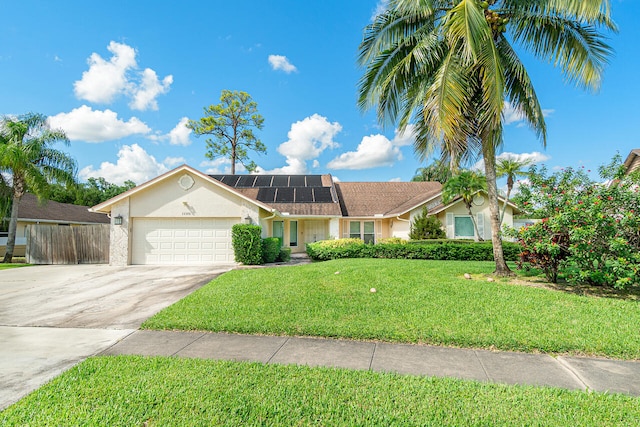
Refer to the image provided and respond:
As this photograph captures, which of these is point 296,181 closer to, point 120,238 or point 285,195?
point 285,195

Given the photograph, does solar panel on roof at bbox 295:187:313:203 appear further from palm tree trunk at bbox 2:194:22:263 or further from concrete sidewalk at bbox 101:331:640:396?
concrete sidewalk at bbox 101:331:640:396

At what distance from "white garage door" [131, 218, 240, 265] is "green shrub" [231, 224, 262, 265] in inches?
43.0

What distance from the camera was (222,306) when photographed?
6.65 meters

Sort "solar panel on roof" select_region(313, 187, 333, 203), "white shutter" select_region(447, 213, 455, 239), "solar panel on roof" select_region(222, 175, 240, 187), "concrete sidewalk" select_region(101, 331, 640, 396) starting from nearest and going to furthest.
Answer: "concrete sidewalk" select_region(101, 331, 640, 396) → "white shutter" select_region(447, 213, 455, 239) → "solar panel on roof" select_region(313, 187, 333, 203) → "solar panel on roof" select_region(222, 175, 240, 187)

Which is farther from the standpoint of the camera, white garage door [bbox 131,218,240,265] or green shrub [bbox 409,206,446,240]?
green shrub [bbox 409,206,446,240]

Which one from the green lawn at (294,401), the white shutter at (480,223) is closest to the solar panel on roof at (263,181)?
the white shutter at (480,223)

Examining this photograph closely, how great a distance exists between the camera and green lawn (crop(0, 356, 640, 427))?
2758 mm

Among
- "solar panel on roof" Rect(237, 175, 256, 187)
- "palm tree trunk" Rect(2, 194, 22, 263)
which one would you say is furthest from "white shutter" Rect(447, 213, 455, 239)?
"palm tree trunk" Rect(2, 194, 22, 263)

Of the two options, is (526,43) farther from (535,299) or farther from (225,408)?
(225,408)

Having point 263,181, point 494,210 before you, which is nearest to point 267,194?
point 263,181

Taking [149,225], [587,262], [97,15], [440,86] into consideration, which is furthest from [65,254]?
[587,262]

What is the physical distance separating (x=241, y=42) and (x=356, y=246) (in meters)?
10.6

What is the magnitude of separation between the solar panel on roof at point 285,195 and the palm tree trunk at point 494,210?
13484 mm

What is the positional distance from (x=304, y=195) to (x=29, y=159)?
15631mm
